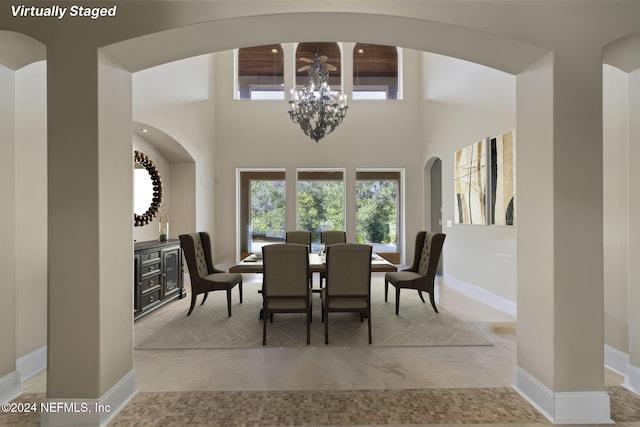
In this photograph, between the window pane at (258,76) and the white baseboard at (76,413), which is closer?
the white baseboard at (76,413)

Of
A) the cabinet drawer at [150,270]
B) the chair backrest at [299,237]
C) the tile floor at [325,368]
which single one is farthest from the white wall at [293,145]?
the tile floor at [325,368]

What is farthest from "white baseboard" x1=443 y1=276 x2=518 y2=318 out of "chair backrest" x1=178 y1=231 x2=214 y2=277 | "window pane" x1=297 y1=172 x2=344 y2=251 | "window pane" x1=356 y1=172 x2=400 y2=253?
"chair backrest" x1=178 y1=231 x2=214 y2=277

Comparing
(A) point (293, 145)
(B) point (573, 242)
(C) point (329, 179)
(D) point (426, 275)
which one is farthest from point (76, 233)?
(C) point (329, 179)

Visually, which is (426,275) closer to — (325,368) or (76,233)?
(325,368)

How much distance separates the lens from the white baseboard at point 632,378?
7.54ft

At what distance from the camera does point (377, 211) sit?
23.3ft

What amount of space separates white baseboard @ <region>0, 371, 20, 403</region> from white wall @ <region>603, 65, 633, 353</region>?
4.68 m

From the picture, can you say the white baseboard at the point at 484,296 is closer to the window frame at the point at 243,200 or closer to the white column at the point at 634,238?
the white column at the point at 634,238

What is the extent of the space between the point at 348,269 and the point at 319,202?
4.04 m

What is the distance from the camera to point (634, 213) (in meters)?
2.33

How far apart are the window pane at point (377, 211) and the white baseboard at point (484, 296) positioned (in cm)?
168

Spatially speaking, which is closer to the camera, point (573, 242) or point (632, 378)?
point (573, 242)

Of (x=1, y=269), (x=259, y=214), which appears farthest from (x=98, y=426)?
(x=259, y=214)

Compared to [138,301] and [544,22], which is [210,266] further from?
[544,22]
